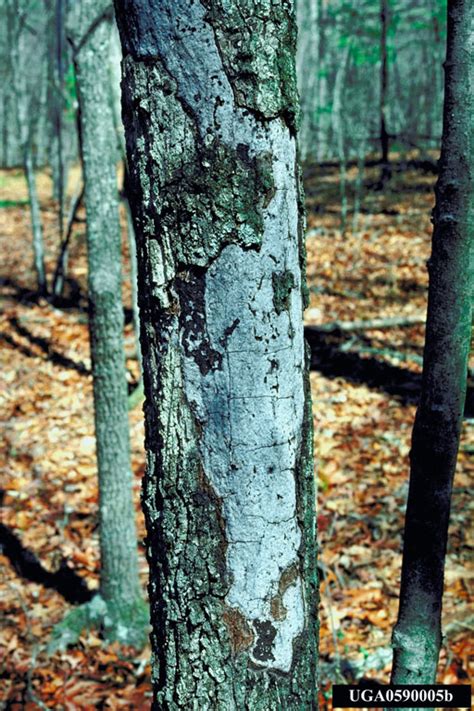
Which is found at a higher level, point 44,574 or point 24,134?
point 24,134

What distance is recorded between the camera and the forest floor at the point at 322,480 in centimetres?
414

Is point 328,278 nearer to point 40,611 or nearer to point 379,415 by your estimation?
point 379,415

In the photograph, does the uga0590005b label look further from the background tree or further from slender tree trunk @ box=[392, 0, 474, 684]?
the background tree

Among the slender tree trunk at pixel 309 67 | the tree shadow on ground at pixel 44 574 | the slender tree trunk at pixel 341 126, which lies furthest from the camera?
the slender tree trunk at pixel 309 67

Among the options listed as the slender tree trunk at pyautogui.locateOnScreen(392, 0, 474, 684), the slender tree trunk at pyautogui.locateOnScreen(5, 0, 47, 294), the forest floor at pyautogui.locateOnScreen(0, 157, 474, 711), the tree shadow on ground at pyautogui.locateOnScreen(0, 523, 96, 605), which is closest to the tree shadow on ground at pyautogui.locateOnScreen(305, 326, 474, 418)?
the forest floor at pyautogui.locateOnScreen(0, 157, 474, 711)

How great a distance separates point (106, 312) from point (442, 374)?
2751 millimetres

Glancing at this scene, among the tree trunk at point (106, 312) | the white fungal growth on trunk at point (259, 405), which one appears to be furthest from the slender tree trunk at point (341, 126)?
the white fungal growth on trunk at point (259, 405)

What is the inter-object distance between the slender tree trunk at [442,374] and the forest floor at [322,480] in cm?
146

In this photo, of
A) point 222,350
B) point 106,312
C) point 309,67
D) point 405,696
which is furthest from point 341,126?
point 222,350

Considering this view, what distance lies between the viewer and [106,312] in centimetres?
433

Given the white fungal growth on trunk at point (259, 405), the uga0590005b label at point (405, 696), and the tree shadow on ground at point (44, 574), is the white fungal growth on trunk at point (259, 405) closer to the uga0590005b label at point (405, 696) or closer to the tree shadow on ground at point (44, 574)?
the uga0590005b label at point (405, 696)

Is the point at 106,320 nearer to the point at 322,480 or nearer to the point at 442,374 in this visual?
the point at 322,480

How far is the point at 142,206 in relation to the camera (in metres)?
1.35

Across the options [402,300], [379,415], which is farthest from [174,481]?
[402,300]
